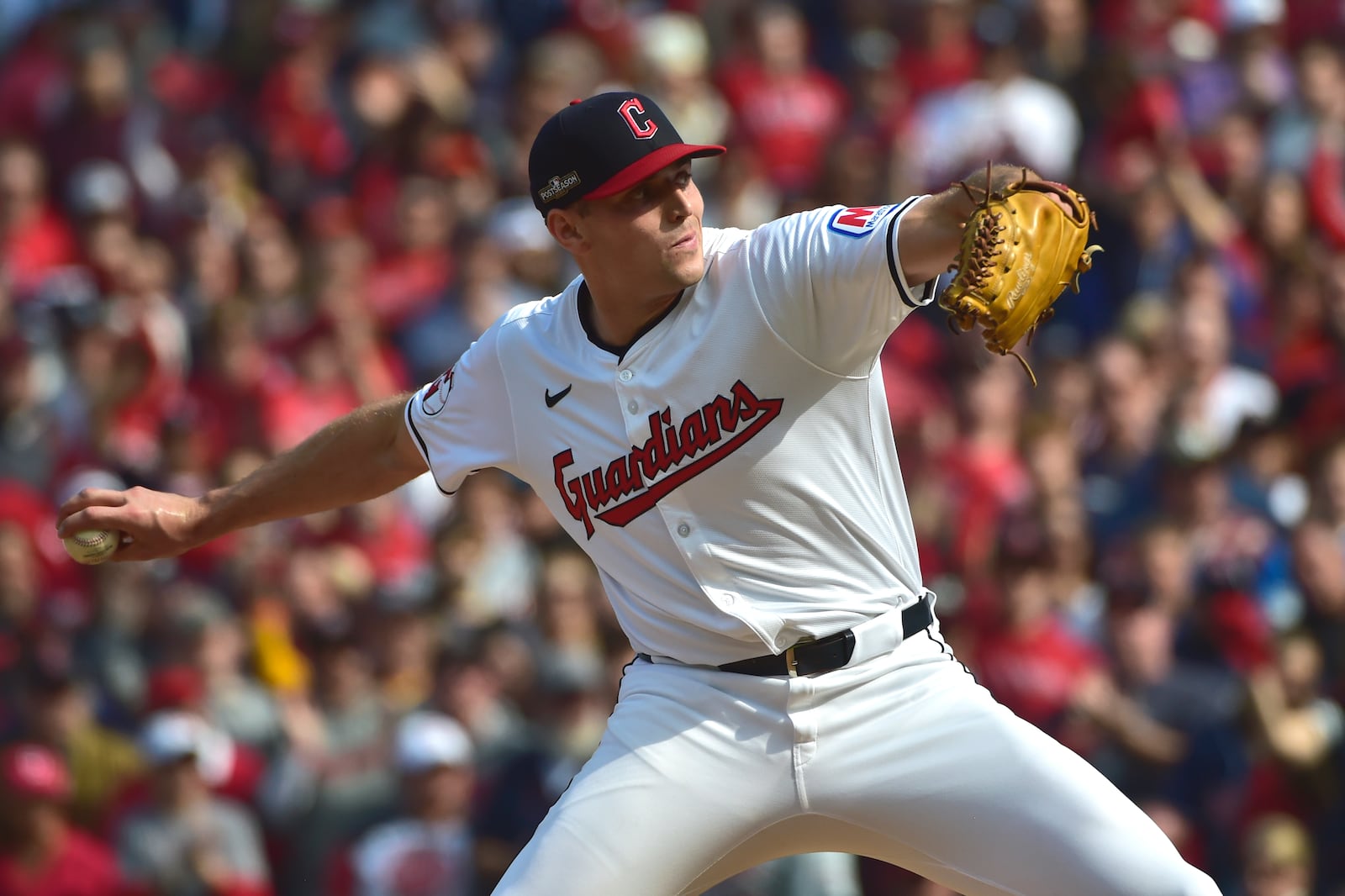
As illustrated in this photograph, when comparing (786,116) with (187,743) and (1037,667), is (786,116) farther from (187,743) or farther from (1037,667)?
(187,743)

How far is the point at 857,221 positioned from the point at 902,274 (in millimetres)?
180

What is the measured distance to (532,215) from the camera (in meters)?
9.86

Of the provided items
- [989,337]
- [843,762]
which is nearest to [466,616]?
[843,762]

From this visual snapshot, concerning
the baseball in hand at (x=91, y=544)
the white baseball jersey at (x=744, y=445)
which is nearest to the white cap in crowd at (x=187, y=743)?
the baseball in hand at (x=91, y=544)

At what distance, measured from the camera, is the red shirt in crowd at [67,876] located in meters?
7.31

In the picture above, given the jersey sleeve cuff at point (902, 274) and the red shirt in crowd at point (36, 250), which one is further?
the red shirt in crowd at point (36, 250)

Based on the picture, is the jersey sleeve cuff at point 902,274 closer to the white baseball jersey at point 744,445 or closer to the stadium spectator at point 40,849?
the white baseball jersey at point 744,445

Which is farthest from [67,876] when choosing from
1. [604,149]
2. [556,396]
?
[604,149]

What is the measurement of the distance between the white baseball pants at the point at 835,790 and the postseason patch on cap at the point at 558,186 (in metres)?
1.10

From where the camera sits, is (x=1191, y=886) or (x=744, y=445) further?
(x=744, y=445)

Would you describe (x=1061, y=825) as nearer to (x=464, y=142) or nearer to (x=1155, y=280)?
(x=1155, y=280)

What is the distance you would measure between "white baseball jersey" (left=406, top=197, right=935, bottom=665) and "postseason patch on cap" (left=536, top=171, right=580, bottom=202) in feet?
1.09

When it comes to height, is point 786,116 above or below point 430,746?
above

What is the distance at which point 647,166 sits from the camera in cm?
401
